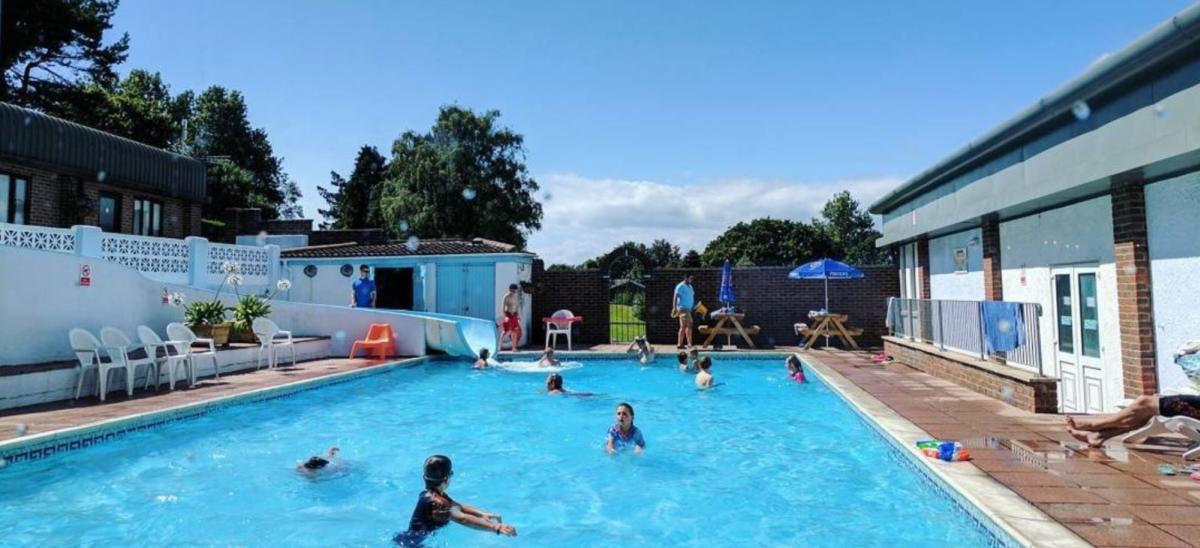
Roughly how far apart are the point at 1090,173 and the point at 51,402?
41.1 ft

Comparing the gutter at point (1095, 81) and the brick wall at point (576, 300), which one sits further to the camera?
the brick wall at point (576, 300)

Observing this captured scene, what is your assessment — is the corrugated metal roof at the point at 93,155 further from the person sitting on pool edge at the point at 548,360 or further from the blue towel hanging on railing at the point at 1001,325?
the blue towel hanging on railing at the point at 1001,325

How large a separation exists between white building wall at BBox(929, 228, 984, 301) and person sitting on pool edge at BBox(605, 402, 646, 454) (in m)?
6.90

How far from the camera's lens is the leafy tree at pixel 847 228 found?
197 feet

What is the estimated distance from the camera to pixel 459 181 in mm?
36594

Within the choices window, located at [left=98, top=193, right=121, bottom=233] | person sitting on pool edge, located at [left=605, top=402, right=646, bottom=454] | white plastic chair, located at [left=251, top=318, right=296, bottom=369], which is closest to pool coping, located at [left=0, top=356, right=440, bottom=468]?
white plastic chair, located at [left=251, top=318, right=296, bottom=369]

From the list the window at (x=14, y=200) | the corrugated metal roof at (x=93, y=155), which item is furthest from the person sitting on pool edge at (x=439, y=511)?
the window at (x=14, y=200)

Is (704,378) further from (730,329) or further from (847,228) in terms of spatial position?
(847,228)

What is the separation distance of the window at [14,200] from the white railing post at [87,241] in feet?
12.1

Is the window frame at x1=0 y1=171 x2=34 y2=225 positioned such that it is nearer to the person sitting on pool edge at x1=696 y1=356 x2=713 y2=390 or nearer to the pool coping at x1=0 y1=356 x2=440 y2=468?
the pool coping at x1=0 y1=356 x2=440 y2=468

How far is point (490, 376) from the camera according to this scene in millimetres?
13375

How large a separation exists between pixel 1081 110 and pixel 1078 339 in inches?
120

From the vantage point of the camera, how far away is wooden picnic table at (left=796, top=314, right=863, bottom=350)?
1605 centimetres

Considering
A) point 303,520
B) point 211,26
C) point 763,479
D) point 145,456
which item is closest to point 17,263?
point 145,456
